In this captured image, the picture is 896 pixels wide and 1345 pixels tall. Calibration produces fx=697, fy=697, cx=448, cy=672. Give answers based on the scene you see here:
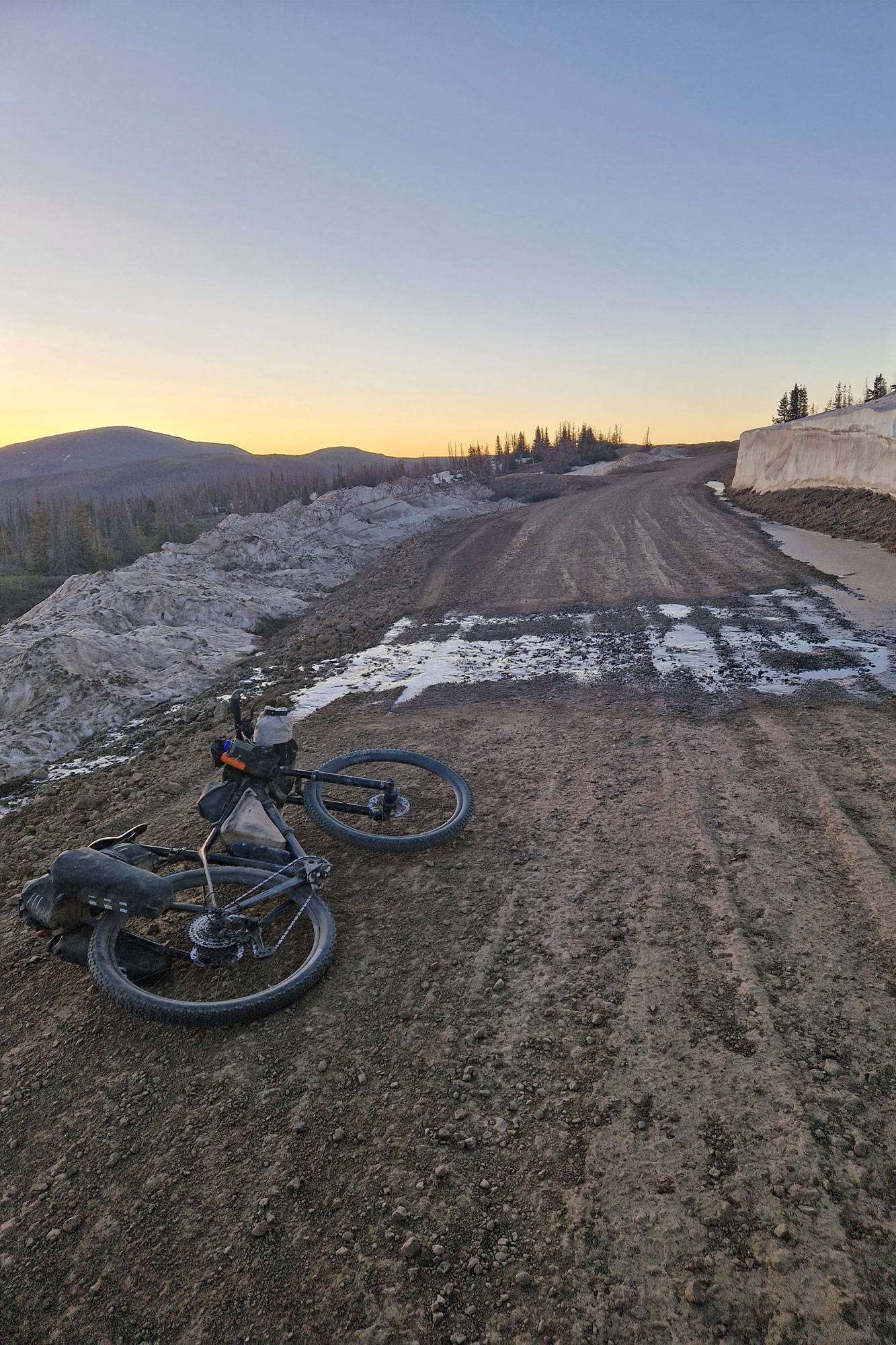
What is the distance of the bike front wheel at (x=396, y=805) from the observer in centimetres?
492

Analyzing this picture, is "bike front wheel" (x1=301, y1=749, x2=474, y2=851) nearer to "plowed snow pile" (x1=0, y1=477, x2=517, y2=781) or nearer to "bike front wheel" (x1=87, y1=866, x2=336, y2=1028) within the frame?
"bike front wheel" (x1=87, y1=866, x2=336, y2=1028)

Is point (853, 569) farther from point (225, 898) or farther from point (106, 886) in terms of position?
point (106, 886)

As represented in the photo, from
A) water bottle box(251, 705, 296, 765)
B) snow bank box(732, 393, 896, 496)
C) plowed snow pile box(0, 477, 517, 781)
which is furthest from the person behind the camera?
snow bank box(732, 393, 896, 496)

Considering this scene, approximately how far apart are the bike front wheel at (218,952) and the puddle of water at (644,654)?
4.17m

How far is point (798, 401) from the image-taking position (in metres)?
71.6

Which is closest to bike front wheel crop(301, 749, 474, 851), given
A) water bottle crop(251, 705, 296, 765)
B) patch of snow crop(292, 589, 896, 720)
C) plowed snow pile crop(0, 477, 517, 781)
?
water bottle crop(251, 705, 296, 765)

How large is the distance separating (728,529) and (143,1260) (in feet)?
63.8

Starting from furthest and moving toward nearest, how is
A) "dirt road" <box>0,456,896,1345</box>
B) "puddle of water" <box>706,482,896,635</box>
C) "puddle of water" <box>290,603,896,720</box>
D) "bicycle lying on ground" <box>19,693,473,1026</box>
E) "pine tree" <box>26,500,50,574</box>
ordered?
"pine tree" <box>26,500,50,574</box>, "puddle of water" <box>706,482,896,635</box>, "puddle of water" <box>290,603,896,720</box>, "bicycle lying on ground" <box>19,693,473,1026</box>, "dirt road" <box>0,456,896,1345</box>

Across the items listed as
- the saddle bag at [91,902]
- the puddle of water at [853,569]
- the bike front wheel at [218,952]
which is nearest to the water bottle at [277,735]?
the bike front wheel at [218,952]

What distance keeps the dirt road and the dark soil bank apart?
13.0 metres

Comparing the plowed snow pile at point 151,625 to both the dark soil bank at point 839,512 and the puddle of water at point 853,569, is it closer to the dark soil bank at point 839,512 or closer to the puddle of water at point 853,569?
the puddle of water at point 853,569

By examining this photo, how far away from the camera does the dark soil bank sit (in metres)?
16.2

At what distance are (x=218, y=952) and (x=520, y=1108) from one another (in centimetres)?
176

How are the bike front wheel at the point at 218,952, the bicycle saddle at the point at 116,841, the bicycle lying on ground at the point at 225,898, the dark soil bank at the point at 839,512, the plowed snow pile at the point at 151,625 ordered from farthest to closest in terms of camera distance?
the dark soil bank at the point at 839,512 → the plowed snow pile at the point at 151,625 → the bicycle saddle at the point at 116,841 → the bicycle lying on ground at the point at 225,898 → the bike front wheel at the point at 218,952
